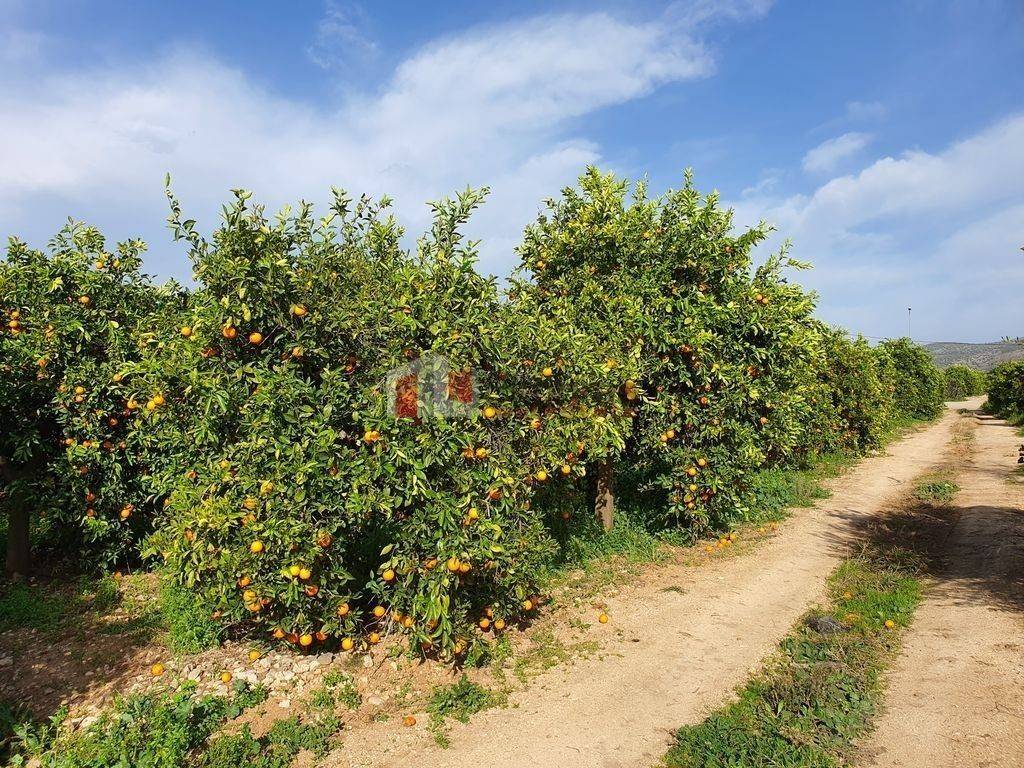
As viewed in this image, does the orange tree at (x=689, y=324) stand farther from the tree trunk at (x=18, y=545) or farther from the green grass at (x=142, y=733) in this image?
the tree trunk at (x=18, y=545)

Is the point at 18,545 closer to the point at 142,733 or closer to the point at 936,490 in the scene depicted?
the point at 142,733

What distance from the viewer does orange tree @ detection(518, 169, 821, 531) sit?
832 centimetres

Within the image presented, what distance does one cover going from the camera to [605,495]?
367 inches

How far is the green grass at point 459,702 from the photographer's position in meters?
4.89

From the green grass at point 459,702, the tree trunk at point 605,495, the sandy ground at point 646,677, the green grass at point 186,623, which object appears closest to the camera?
the sandy ground at point 646,677

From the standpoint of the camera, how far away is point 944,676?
5.19 metres

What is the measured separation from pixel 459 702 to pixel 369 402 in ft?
8.93

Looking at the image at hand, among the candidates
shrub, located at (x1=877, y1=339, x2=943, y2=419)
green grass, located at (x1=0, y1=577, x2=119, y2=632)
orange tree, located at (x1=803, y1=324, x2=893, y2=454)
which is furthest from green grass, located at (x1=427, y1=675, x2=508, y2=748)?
shrub, located at (x1=877, y1=339, x2=943, y2=419)

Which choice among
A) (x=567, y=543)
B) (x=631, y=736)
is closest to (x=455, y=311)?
(x=631, y=736)

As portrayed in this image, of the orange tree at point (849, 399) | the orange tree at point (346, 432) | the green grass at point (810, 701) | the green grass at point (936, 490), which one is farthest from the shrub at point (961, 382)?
the orange tree at point (346, 432)

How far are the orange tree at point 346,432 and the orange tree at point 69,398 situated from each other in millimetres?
2340

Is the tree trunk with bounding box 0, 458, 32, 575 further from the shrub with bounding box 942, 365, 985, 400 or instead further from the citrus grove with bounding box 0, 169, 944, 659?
the shrub with bounding box 942, 365, 985, 400

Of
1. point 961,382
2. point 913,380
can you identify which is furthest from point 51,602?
point 961,382

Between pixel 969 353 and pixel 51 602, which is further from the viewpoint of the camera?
pixel 969 353
